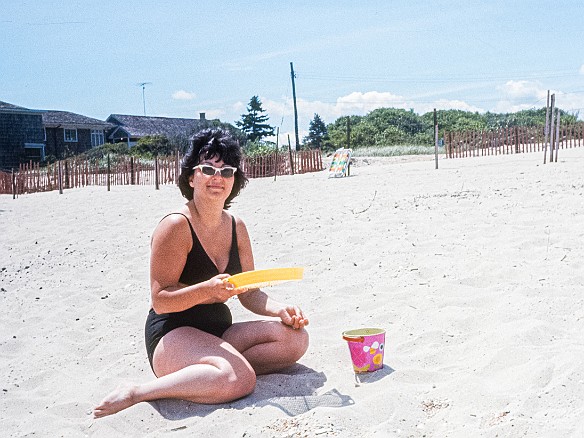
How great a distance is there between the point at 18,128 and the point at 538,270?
35.8 meters

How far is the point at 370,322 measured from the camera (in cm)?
354

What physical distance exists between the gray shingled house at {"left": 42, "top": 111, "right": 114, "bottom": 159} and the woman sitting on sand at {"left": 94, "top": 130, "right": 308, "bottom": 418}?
3737 centimetres

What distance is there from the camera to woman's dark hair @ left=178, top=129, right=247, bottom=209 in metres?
2.93

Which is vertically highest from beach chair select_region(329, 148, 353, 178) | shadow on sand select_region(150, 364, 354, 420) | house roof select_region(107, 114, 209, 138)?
house roof select_region(107, 114, 209, 138)

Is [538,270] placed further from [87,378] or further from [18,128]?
[18,128]

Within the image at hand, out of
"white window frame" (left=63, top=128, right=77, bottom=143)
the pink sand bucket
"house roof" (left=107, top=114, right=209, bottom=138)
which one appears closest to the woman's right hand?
the pink sand bucket

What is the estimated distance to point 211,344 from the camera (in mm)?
2783

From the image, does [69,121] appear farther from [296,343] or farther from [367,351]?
[367,351]

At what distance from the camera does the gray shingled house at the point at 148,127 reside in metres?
41.6

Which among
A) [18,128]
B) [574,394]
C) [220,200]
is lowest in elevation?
[574,394]

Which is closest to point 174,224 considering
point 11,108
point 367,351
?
point 367,351

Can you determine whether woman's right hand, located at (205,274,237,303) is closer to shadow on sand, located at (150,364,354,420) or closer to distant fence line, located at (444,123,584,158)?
shadow on sand, located at (150,364,354,420)

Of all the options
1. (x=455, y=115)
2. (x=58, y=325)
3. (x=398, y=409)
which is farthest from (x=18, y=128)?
(x=398, y=409)

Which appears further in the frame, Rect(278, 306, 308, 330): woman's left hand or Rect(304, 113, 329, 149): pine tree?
Rect(304, 113, 329, 149): pine tree
